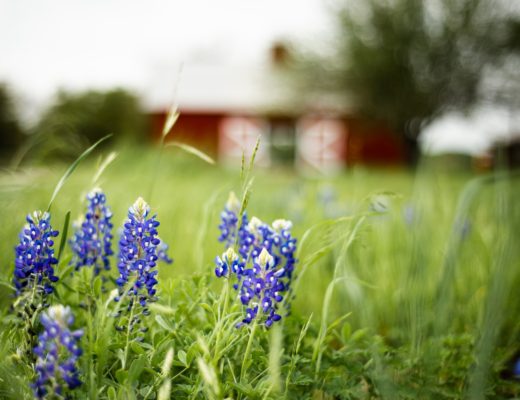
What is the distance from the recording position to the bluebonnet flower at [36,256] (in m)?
1.45

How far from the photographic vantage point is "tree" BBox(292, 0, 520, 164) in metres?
17.6

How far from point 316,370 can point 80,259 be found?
845 mm

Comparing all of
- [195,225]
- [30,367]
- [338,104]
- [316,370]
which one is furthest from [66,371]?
[338,104]

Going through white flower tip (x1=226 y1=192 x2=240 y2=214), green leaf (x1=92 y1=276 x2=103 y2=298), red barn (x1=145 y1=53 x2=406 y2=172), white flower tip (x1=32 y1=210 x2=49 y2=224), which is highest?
red barn (x1=145 y1=53 x2=406 y2=172)

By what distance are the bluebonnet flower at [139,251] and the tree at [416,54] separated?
17.3 metres

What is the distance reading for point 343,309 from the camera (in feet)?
7.59

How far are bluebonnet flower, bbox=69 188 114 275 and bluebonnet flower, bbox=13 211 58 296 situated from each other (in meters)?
0.23

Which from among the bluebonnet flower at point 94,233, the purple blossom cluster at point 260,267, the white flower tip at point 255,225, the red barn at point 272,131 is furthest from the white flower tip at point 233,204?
the red barn at point 272,131

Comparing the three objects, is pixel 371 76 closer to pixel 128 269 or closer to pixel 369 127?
pixel 369 127

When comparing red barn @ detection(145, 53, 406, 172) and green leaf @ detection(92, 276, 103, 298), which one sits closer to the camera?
green leaf @ detection(92, 276, 103, 298)

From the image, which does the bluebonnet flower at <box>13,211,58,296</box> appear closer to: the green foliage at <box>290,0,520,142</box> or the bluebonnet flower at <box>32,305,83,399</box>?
the bluebonnet flower at <box>32,305,83,399</box>

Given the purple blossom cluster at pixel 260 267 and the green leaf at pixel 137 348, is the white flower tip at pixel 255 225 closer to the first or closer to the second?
the purple blossom cluster at pixel 260 267

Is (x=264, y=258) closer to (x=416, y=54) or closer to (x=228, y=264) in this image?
(x=228, y=264)

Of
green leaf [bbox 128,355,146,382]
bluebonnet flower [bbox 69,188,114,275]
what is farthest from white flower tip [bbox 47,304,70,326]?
bluebonnet flower [bbox 69,188,114,275]
